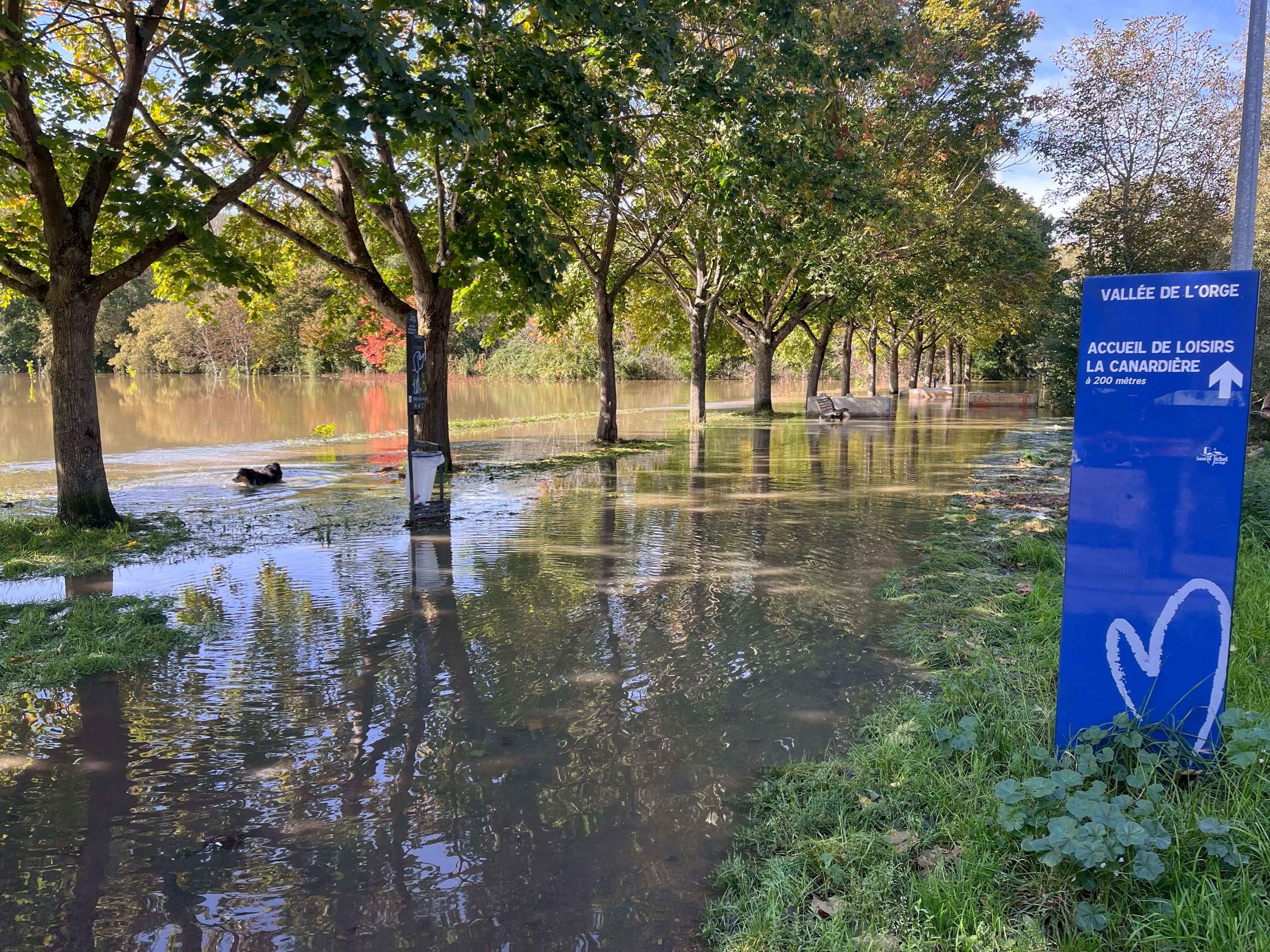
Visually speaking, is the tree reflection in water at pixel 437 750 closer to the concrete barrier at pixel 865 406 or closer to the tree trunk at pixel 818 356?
the concrete barrier at pixel 865 406

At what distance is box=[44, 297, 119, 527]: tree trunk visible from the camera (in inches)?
363

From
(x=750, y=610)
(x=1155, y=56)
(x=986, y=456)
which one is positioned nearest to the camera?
(x=750, y=610)

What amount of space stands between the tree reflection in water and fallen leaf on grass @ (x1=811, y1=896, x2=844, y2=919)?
0.41 metres

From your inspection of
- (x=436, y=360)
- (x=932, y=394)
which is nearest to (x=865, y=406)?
(x=932, y=394)

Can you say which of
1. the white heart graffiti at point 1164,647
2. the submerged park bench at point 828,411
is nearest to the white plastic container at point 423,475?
the white heart graffiti at point 1164,647

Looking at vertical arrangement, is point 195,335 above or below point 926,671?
above

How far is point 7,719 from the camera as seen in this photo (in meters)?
4.53

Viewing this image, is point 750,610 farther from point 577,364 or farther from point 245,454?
point 577,364

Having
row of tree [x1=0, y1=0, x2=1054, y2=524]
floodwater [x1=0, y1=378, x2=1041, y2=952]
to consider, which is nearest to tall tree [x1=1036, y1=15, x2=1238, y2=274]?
row of tree [x1=0, y1=0, x2=1054, y2=524]

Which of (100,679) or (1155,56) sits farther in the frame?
(1155,56)

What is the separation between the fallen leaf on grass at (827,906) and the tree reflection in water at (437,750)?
1.36ft

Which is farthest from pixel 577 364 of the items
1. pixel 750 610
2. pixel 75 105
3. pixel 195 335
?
pixel 750 610

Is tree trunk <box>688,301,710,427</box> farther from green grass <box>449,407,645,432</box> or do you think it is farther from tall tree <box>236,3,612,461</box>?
tall tree <box>236,3,612,461</box>

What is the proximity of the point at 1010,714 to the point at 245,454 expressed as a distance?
19.2m
